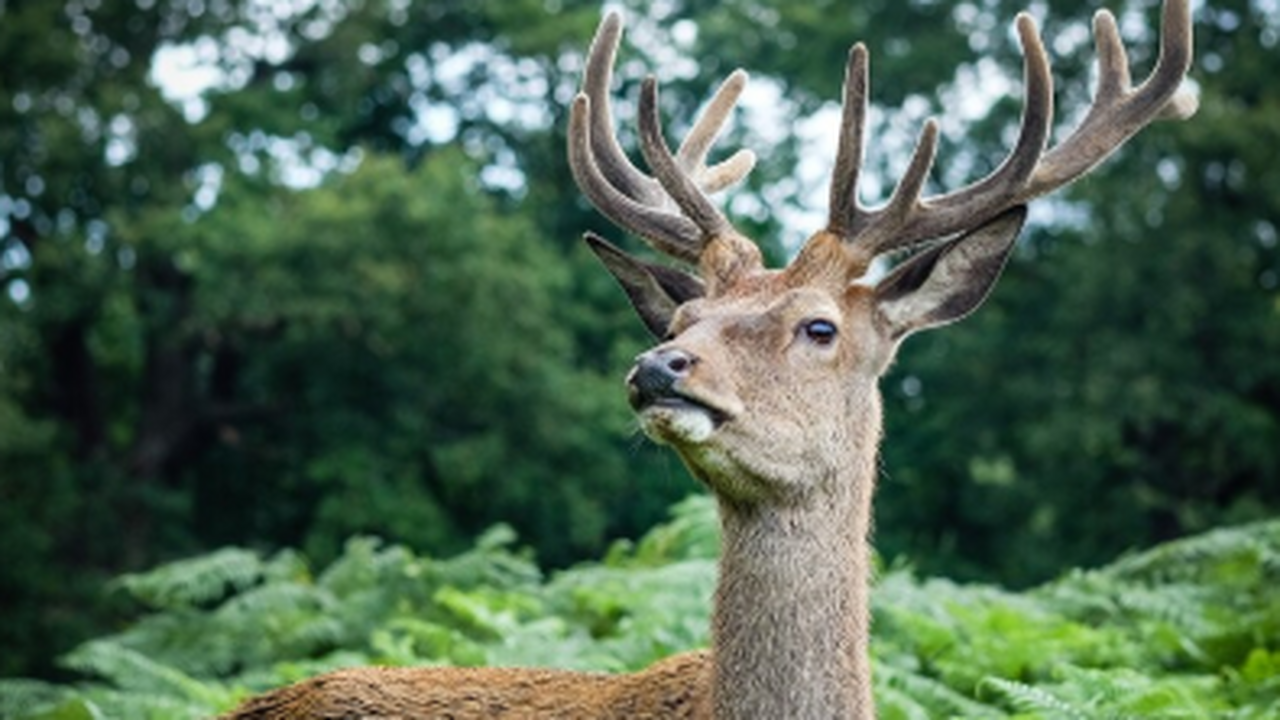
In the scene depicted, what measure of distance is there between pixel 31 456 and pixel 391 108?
8875 mm

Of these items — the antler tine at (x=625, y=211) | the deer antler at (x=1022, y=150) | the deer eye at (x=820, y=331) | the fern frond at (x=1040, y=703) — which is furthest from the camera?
the fern frond at (x=1040, y=703)

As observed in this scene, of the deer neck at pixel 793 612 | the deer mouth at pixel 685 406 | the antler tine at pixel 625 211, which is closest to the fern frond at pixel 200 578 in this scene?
the antler tine at pixel 625 211

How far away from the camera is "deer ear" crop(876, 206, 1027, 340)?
546cm

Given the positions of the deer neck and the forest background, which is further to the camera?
the forest background

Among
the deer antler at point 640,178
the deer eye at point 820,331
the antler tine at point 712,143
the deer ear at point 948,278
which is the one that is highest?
the antler tine at point 712,143

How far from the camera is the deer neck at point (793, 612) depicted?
507 cm

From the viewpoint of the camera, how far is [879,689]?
262 inches

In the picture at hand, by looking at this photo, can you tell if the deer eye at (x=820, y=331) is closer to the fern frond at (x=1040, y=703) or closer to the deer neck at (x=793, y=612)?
the deer neck at (x=793, y=612)

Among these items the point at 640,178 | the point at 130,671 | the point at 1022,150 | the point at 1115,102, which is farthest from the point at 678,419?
the point at 130,671

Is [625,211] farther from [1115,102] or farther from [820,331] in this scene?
[1115,102]

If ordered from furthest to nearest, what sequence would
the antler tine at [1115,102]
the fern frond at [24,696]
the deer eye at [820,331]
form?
1. the fern frond at [24,696]
2. the antler tine at [1115,102]
3. the deer eye at [820,331]

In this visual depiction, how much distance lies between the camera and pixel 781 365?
524cm

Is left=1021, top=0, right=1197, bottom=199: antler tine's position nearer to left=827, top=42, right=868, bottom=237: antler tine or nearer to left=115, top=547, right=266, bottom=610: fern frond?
left=827, top=42, right=868, bottom=237: antler tine

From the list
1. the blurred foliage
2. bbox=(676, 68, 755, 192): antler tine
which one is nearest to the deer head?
bbox=(676, 68, 755, 192): antler tine
